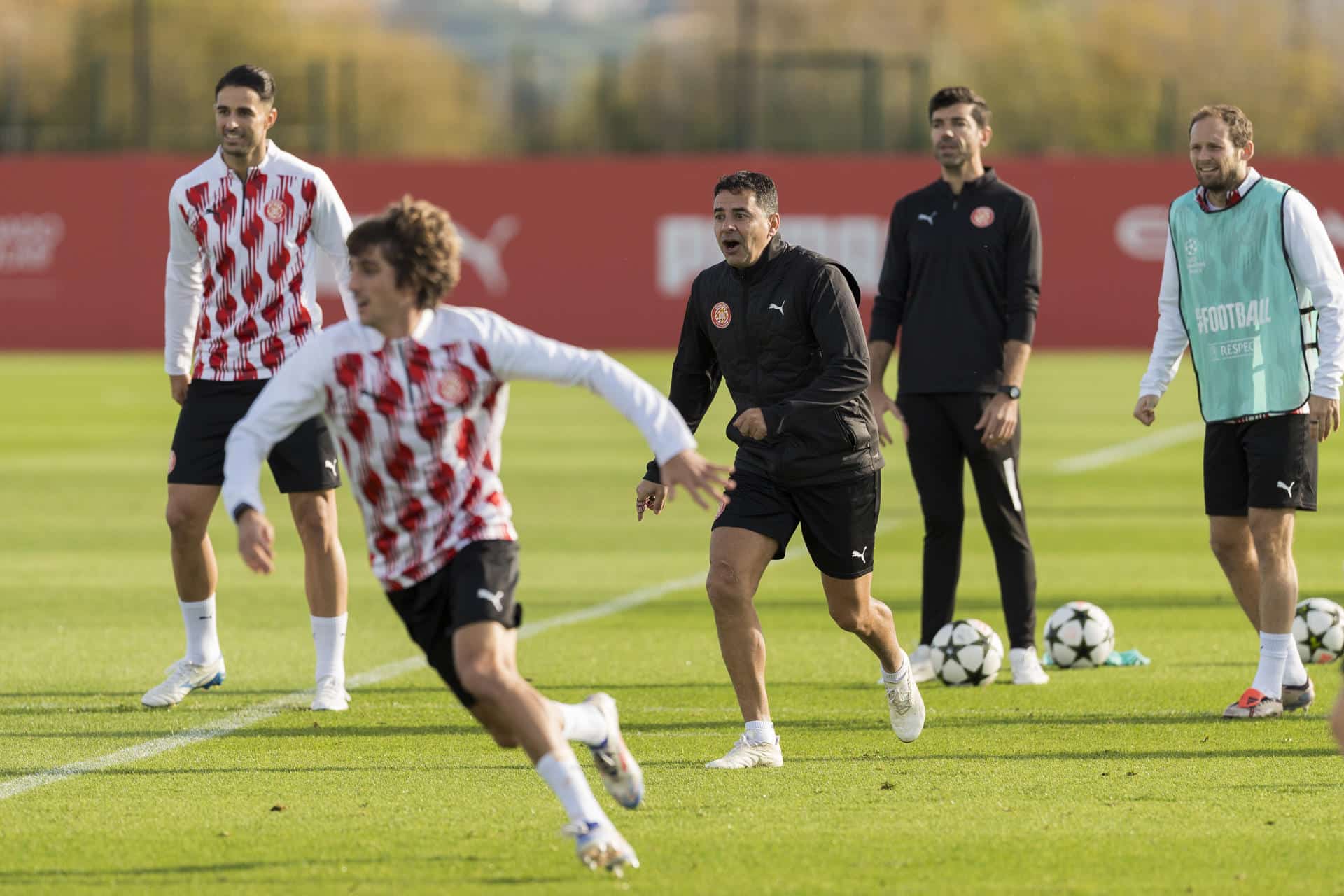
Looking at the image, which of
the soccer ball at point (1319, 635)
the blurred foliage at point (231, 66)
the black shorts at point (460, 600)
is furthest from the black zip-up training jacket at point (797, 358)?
the blurred foliage at point (231, 66)

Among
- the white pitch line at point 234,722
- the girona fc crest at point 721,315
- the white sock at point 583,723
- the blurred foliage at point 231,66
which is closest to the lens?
the white sock at point 583,723

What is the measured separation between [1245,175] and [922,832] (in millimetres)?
3285

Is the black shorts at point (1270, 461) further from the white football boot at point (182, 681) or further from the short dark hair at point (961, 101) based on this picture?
the white football boot at point (182, 681)

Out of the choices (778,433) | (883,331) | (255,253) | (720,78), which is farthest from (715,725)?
(720,78)

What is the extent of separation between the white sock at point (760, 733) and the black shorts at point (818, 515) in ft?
1.88

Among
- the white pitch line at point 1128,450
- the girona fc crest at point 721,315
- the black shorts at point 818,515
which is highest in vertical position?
the girona fc crest at point 721,315

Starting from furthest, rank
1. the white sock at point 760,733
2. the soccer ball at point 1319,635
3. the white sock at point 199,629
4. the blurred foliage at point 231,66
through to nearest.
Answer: the blurred foliage at point 231,66, the soccer ball at point 1319,635, the white sock at point 199,629, the white sock at point 760,733

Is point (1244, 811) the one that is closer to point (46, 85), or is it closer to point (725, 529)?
point (725, 529)

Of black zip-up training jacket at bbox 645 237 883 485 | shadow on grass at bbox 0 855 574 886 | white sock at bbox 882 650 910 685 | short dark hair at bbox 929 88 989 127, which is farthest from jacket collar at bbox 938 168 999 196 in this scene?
shadow on grass at bbox 0 855 574 886

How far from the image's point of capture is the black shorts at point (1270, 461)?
8000 millimetres

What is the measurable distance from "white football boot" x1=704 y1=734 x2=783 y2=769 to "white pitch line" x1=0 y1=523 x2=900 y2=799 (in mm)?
1952

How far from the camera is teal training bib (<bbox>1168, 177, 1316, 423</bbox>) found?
8047 millimetres

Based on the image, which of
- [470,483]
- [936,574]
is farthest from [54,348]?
[470,483]

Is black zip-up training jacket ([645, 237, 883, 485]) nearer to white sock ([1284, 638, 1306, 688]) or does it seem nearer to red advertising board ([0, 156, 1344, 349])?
white sock ([1284, 638, 1306, 688])
